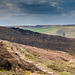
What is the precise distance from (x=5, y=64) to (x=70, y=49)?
86.0m

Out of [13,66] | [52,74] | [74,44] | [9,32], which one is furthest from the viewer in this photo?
[9,32]

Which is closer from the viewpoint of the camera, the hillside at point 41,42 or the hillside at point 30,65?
the hillside at point 30,65

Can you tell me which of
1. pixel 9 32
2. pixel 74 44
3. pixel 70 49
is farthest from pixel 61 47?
pixel 9 32

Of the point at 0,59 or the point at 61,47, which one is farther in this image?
the point at 61,47

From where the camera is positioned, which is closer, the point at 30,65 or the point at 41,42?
the point at 30,65

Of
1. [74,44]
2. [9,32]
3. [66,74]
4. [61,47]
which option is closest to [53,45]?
[61,47]

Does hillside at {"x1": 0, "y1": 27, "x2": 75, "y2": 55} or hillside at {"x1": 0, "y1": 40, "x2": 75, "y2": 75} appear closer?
hillside at {"x1": 0, "y1": 40, "x2": 75, "y2": 75}

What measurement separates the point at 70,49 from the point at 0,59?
85954 mm

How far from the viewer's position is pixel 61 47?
113000 mm

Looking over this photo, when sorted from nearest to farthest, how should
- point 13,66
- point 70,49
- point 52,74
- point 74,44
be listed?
point 13,66 < point 52,74 < point 70,49 < point 74,44

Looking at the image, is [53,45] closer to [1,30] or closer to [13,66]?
[1,30]

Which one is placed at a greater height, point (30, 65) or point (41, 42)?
point (30, 65)

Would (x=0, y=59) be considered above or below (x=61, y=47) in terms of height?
above

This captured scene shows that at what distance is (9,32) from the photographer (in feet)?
444
